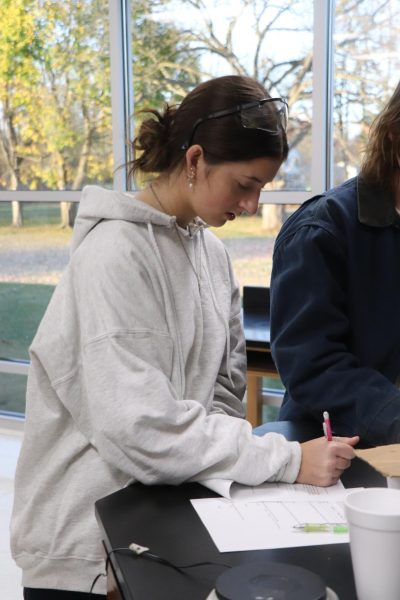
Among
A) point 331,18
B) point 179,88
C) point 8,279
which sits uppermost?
point 331,18

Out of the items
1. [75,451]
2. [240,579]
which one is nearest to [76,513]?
[75,451]

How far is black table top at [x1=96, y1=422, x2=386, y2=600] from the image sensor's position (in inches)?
33.6

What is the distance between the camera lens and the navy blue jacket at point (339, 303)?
4.48ft

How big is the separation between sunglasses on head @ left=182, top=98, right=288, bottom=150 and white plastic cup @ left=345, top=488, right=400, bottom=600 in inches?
27.4

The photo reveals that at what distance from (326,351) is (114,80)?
2.53 meters

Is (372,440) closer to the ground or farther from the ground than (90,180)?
closer to the ground

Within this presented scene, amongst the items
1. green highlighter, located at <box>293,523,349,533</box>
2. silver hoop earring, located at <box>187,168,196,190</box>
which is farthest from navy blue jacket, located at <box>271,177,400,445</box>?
green highlighter, located at <box>293,523,349,533</box>

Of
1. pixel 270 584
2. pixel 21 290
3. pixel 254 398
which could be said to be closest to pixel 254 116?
pixel 270 584

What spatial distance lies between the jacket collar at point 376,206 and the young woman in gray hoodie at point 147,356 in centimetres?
20

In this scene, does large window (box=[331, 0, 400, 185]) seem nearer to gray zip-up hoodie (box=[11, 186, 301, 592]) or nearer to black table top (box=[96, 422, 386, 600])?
gray zip-up hoodie (box=[11, 186, 301, 592])

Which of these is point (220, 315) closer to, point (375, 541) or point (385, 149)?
point (385, 149)

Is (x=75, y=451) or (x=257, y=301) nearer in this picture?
(x=75, y=451)

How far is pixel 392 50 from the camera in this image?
2918 millimetres

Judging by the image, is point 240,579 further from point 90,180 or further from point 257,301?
point 90,180
